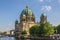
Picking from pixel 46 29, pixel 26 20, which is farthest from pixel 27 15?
pixel 46 29

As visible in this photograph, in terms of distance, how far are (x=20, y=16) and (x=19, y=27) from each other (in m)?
8.23

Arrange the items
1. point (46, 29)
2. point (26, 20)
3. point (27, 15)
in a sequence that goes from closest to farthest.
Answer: point (46, 29) < point (26, 20) < point (27, 15)

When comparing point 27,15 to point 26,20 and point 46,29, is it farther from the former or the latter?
point 46,29

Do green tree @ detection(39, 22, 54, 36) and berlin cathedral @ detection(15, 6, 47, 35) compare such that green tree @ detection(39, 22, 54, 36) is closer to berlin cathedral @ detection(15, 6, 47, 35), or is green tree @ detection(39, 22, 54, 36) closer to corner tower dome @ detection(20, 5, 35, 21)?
berlin cathedral @ detection(15, 6, 47, 35)

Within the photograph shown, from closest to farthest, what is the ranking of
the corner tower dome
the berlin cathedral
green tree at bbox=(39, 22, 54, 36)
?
green tree at bbox=(39, 22, 54, 36) → the berlin cathedral → the corner tower dome

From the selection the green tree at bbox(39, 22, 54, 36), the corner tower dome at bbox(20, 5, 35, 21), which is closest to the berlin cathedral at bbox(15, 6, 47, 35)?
the corner tower dome at bbox(20, 5, 35, 21)

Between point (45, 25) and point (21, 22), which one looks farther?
point (21, 22)

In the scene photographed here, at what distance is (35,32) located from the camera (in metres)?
129

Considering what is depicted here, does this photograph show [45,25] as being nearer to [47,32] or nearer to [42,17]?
[47,32]

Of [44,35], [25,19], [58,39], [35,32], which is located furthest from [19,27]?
[58,39]

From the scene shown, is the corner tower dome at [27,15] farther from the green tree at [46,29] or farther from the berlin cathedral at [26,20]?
the green tree at [46,29]

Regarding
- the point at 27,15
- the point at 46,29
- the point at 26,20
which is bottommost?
the point at 46,29

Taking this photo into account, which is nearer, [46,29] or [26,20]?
[46,29]

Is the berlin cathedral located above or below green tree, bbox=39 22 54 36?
above
